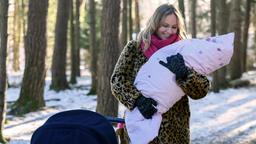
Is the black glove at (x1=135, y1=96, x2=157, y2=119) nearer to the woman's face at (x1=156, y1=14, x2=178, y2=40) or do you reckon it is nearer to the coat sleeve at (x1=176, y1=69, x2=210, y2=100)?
the coat sleeve at (x1=176, y1=69, x2=210, y2=100)

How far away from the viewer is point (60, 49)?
22688mm

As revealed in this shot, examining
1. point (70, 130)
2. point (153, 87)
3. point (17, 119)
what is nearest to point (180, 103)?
point (153, 87)

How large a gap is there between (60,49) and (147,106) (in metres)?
18.7

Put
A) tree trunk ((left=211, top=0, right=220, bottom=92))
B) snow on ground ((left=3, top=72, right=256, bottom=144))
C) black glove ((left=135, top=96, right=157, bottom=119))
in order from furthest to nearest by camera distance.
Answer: tree trunk ((left=211, top=0, right=220, bottom=92)), snow on ground ((left=3, top=72, right=256, bottom=144)), black glove ((left=135, top=96, right=157, bottom=119))

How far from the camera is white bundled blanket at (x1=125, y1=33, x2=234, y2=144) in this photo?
426 centimetres

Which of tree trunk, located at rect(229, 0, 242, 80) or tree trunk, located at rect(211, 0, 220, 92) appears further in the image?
tree trunk, located at rect(229, 0, 242, 80)

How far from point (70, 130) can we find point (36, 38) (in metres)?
11.5

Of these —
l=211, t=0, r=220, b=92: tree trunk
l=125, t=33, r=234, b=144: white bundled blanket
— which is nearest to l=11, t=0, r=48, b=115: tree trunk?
l=211, t=0, r=220, b=92: tree trunk

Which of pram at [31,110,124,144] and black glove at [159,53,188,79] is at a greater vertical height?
black glove at [159,53,188,79]

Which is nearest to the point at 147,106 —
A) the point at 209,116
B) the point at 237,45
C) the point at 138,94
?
the point at 138,94

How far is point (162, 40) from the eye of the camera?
4484 mm

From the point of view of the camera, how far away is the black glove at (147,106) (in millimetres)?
4273

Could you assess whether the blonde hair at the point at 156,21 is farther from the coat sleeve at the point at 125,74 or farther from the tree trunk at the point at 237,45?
the tree trunk at the point at 237,45

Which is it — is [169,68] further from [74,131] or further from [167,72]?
[74,131]
